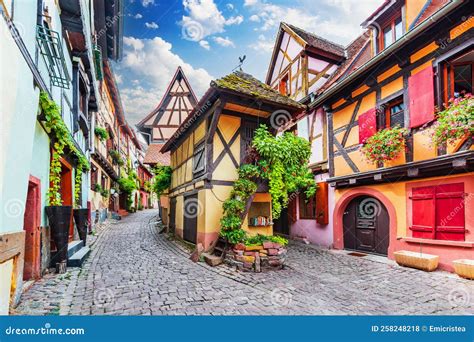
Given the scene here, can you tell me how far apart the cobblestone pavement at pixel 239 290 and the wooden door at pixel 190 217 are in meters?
1.40

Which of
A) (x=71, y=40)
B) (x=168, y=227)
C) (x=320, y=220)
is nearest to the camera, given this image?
(x=71, y=40)

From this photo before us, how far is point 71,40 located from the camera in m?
6.28

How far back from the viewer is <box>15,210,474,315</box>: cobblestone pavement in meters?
3.43

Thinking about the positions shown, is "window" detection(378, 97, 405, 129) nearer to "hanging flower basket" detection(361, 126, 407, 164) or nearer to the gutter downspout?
"hanging flower basket" detection(361, 126, 407, 164)

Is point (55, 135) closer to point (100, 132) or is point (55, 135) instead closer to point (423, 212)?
point (100, 132)

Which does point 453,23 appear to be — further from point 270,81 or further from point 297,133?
point 270,81

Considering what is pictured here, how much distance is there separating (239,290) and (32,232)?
3623 mm

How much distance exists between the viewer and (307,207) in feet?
33.2

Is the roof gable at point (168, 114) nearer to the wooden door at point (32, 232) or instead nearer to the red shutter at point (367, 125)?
the red shutter at point (367, 125)

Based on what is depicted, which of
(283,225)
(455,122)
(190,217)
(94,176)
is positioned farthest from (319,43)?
(94,176)

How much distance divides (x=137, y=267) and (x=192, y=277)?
1453 millimetres

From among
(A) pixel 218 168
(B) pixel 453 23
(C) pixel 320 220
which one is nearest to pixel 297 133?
(C) pixel 320 220

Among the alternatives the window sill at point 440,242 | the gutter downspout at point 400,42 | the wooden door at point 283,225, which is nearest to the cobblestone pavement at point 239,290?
the window sill at point 440,242

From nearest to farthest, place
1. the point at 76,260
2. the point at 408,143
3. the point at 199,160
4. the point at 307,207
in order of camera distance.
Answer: the point at 76,260
the point at 408,143
the point at 199,160
the point at 307,207
